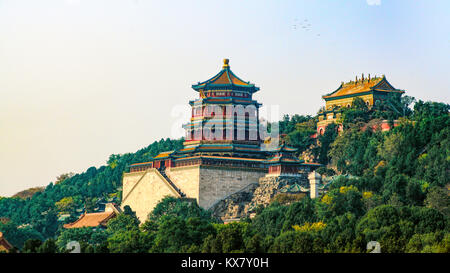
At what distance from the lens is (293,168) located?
70812 millimetres

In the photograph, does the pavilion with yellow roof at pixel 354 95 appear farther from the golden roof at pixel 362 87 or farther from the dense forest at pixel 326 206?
the dense forest at pixel 326 206

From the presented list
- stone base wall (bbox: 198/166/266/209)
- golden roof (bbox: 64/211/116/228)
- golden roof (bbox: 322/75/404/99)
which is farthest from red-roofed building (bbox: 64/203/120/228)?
golden roof (bbox: 322/75/404/99)

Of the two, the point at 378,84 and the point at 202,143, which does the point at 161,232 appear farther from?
the point at 378,84

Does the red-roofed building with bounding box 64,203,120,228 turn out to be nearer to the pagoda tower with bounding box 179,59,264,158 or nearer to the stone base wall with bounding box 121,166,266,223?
the stone base wall with bounding box 121,166,266,223

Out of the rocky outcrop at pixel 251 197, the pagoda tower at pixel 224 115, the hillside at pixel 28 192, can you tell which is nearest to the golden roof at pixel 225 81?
the pagoda tower at pixel 224 115

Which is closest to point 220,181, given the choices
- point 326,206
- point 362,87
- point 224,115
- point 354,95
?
point 224,115

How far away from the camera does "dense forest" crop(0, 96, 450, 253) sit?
48.0 meters

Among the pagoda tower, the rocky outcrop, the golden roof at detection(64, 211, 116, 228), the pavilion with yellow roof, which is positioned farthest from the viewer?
the pavilion with yellow roof

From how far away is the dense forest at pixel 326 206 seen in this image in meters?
48.0

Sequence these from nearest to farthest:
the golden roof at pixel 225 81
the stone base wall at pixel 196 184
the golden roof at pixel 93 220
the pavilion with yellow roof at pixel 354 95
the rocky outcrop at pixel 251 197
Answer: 1. the rocky outcrop at pixel 251 197
2. the stone base wall at pixel 196 184
3. the golden roof at pixel 93 220
4. the golden roof at pixel 225 81
5. the pavilion with yellow roof at pixel 354 95

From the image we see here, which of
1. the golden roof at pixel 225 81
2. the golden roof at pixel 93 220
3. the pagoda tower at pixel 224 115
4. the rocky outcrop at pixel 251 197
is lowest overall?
the golden roof at pixel 93 220

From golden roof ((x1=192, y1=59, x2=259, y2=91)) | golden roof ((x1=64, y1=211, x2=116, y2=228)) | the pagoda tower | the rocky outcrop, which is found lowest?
golden roof ((x1=64, y1=211, x2=116, y2=228))

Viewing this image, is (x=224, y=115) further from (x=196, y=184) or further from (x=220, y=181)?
(x=196, y=184)
